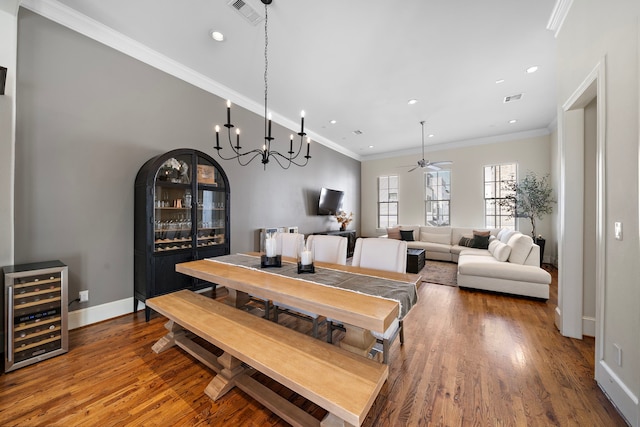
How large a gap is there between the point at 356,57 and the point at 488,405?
3.61 metres

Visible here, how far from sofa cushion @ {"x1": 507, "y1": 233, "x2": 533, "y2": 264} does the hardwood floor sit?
1.46 m

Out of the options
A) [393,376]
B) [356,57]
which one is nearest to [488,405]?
[393,376]

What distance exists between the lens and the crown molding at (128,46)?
7.43 ft

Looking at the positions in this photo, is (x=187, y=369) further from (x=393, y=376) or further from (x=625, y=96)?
(x=625, y=96)

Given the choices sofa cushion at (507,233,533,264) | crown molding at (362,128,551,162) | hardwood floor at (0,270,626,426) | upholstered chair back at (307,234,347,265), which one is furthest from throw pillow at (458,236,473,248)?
upholstered chair back at (307,234,347,265)

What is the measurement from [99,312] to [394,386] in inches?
121

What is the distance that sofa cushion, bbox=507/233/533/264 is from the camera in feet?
12.2

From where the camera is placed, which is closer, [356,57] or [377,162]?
[356,57]

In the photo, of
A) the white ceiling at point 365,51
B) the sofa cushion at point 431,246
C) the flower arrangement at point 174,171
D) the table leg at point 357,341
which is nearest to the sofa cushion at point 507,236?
the sofa cushion at point 431,246

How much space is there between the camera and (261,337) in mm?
1563

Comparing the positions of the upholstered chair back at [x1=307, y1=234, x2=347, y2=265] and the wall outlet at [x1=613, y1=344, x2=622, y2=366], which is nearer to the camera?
the wall outlet at [x1=613, y1=344, x2=622, y2=366]

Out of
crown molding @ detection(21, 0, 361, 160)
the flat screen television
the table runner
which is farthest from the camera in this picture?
the flat screen television

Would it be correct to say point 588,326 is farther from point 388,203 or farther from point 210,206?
point 388,203

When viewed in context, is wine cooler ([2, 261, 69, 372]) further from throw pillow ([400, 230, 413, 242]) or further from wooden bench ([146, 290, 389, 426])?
throw pillow ([400, 230, 413, 242])
